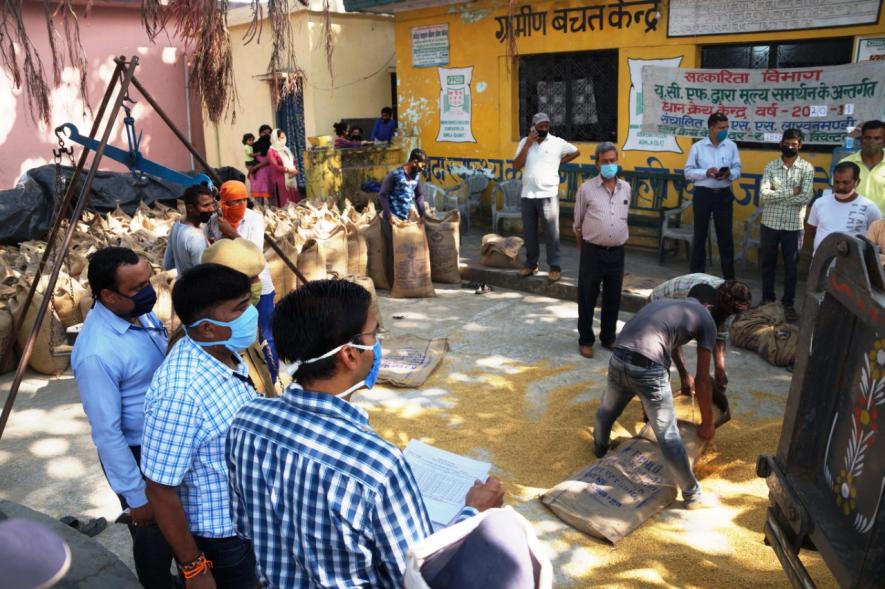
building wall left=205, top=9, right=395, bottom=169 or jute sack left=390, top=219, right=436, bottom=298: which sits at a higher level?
building wall left=205, top=9, right=395, bottom=169

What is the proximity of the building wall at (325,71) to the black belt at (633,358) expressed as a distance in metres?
11.0

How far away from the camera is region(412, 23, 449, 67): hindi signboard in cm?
1204

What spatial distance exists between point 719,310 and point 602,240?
1828 millimetres

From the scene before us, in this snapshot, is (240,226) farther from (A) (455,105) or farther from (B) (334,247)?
Result: (A) (455,105)

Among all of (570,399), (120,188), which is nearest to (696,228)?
(570,399)

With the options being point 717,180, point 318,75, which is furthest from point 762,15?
point 318,75

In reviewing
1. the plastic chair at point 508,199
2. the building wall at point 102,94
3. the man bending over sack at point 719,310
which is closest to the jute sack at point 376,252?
the plastic chair at point 508,199

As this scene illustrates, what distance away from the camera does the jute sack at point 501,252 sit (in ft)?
28.8

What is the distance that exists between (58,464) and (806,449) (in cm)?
440

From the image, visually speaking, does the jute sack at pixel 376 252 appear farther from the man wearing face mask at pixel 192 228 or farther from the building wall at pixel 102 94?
the building wall at pixel 102 94

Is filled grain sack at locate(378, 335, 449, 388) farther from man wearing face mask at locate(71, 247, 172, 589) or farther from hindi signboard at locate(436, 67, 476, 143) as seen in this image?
hindi signboard at locate(436, 67, 476, 143)

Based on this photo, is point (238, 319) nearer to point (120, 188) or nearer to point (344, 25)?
point (120, 188)

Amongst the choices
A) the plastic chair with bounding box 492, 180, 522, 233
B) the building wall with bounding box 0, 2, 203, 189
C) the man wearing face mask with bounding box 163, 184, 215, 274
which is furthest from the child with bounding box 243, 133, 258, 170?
the man wearing face mask with bounding box 163, 184, 215, 274

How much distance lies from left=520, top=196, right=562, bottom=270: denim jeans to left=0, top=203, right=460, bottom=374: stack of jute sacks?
0.90m
